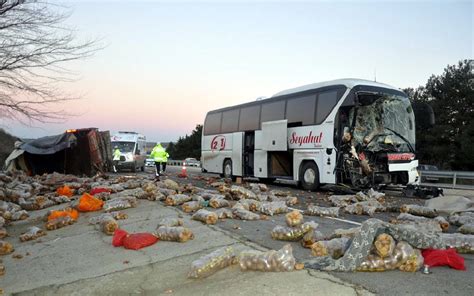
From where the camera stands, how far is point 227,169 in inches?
789

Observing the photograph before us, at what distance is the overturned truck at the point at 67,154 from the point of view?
56.0 ft

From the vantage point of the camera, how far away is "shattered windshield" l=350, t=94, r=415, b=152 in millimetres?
13039

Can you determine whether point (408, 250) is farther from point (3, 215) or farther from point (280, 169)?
point (280, 169)

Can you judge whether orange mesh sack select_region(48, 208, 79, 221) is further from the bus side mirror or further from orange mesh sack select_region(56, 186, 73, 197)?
the bus side mirror

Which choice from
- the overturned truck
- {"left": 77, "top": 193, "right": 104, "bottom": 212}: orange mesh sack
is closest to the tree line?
the overturned truck

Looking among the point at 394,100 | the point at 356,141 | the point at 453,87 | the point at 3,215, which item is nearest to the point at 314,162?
the point at 356,141

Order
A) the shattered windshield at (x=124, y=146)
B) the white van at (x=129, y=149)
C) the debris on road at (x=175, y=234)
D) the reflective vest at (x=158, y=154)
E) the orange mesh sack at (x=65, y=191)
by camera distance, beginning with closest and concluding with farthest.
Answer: the debris on road at (x=175, y=234), the orange mesh sack at (x=65, y=191), the reflective vest at (x=158, y=154), the white van at (x=129, y=149), the shattered windshield at (x=124, y=146)

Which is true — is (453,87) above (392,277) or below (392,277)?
above

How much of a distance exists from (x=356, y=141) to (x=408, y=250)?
892 centimetres

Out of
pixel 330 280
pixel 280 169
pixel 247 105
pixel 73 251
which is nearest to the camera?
pixel 330 280

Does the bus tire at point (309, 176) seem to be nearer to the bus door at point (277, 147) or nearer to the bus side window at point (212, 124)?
the bus door at point (277, 147)

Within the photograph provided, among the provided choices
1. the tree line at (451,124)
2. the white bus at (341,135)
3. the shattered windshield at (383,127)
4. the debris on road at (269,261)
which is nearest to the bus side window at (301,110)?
the white bus at (341,135)

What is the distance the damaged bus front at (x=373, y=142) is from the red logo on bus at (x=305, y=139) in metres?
1.01

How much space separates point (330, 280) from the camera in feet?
13.1
